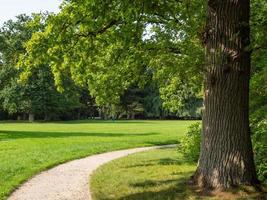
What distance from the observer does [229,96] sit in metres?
9.29

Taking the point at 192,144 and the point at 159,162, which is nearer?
the point at 192,144

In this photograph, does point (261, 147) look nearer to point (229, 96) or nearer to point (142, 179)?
point (142, 179)

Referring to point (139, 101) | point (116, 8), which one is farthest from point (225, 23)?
point (139, 101)

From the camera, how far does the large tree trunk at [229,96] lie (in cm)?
925

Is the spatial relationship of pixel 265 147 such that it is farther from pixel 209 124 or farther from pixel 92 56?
pixel 92 56

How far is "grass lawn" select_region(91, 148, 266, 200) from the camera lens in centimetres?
949

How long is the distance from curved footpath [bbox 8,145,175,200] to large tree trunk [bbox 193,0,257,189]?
320 centimetres

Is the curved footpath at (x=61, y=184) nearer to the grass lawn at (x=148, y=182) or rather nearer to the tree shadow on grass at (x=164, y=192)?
the grass lawn at (x=148, y=182)

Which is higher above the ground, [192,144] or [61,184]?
[192,144]

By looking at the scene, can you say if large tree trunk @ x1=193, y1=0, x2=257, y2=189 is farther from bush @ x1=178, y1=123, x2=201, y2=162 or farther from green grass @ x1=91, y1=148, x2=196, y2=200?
bush @ x1=178, y1=123, x2=201, y2=162

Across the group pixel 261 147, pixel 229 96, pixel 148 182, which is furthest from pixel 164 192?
pixel 261 147

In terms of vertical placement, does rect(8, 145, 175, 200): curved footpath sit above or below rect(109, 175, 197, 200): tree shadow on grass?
below

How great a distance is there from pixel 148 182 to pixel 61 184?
7.59ft

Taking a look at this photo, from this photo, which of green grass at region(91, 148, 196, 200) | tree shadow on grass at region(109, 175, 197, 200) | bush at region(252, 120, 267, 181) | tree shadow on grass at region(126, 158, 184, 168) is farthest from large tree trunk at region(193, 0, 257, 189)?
tree shadow on grass at region(126, 158, 184, 168)
